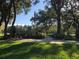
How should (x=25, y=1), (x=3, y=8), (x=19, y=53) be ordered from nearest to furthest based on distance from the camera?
(x=19, y=53), (x=3, y=8), (x=25, y=1)

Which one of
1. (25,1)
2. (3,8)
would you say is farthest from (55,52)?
(25,1)

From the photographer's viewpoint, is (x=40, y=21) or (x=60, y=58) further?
(x=40, y=21)

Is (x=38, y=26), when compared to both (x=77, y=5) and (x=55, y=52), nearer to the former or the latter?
(x=77, y=5)

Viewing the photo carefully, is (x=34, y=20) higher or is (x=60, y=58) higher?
(x=34, y=20)

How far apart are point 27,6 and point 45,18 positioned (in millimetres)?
11284

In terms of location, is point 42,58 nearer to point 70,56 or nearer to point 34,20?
point 70,56

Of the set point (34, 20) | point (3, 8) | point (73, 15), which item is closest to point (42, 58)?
point (3, 8)

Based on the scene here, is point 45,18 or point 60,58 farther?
point 45,18

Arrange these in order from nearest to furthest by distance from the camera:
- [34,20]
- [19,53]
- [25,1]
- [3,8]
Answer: [19,53] < [3,8] < [25,1] < [34,20]

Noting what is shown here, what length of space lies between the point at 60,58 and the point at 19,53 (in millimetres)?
3139

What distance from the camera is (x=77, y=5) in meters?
38.1

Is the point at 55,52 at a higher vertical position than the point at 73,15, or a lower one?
lower

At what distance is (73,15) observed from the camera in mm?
40125

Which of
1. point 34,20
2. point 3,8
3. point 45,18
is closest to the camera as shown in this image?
point 3,8
